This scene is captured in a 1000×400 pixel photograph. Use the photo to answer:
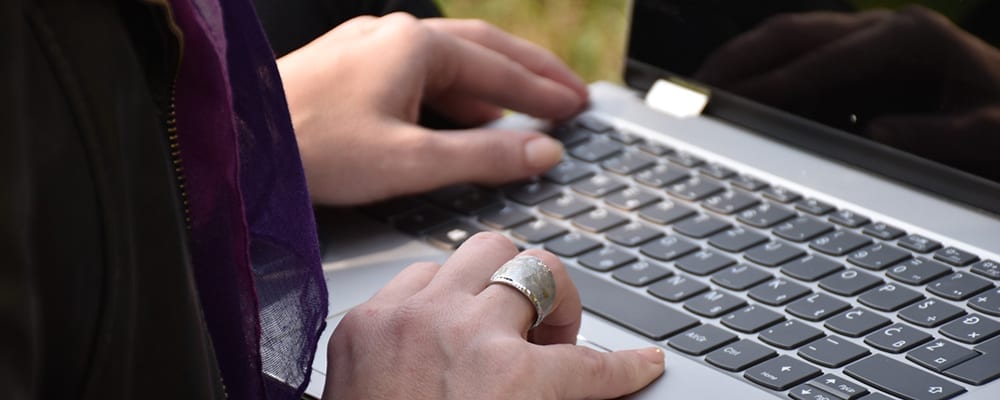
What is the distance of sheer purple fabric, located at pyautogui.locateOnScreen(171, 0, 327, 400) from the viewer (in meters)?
0.51

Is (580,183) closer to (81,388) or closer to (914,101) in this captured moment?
(914,101)

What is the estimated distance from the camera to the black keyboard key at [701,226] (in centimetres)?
85

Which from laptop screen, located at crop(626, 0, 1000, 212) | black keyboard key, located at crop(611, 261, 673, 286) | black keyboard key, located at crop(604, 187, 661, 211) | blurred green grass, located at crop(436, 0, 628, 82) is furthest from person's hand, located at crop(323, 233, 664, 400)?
blurred green grass, located at crop(436, 0, 628, 82)

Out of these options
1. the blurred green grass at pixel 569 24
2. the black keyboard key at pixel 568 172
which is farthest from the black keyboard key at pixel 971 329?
the blurred green grass at pixel 569 24

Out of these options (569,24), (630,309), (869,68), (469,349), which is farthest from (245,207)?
(569,24)

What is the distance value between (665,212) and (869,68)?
0.61 feet

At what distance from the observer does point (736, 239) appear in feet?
2.77

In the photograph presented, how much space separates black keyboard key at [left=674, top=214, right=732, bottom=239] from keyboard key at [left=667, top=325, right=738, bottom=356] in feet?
0.42

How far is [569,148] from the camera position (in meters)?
1.00

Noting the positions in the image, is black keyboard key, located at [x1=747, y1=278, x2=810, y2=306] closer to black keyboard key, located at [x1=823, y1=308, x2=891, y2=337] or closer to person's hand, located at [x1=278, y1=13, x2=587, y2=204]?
black keyboard key, located at [x1=823, y1=308, x2=891, y2=337]

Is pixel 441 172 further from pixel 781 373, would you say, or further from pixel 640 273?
pixel 781 373

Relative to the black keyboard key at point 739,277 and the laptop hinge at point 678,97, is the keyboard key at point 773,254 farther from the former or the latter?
the laptop hinge at point 678,97

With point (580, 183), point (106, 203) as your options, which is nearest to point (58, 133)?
point (106, 203)

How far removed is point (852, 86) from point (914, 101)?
2.2 inches
